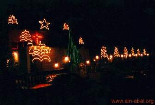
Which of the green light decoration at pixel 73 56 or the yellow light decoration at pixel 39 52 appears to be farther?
the green light decoration at pixel 73 56

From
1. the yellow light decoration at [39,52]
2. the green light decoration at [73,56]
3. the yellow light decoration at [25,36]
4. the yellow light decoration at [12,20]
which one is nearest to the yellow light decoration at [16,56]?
the yellow light decoration at [39,52]

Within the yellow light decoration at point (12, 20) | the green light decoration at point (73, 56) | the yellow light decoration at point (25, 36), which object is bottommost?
the green light decoration at point (73, 56)

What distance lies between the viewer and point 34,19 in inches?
769

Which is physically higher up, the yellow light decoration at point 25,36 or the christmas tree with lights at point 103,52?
the yellow light decoration at point 25,36

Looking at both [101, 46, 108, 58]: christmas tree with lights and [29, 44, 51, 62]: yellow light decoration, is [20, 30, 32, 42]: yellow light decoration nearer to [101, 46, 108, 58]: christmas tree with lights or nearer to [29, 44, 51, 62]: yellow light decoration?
[29, 44, 51, 62]: yellow light decoration

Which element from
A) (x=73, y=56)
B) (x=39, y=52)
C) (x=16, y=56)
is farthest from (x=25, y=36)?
(x=73, y=56)

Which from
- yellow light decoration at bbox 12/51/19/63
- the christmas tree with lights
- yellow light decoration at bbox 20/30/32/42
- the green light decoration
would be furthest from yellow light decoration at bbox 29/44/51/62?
the christmas tree with lights

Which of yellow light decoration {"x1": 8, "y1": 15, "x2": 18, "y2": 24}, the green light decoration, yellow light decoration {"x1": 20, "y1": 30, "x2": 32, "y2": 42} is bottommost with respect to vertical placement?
the green light decoration

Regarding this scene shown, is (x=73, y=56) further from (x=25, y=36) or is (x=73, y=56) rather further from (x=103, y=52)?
(x=103, y=52)

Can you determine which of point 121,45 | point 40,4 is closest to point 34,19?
point 40,4

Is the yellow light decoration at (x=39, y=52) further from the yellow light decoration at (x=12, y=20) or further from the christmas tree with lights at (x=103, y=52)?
the christmas tree with lights at (x=103, y=52)

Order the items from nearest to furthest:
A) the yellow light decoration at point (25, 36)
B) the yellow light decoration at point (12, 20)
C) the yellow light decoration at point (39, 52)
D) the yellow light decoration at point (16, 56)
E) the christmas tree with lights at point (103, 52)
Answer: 1. the yellow light decoration at point (12, 20)
2. the yellow light decoration at point (25, 36)
3. the yellow light decoration at point (39, 52)
4. the yellow light decoration at point (16, 56)
5. the christmas tree with lights at point (103, 52)

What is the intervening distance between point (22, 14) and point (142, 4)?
35.5 ft

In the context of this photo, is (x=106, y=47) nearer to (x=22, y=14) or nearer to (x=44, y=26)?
(x=44, y=26)
